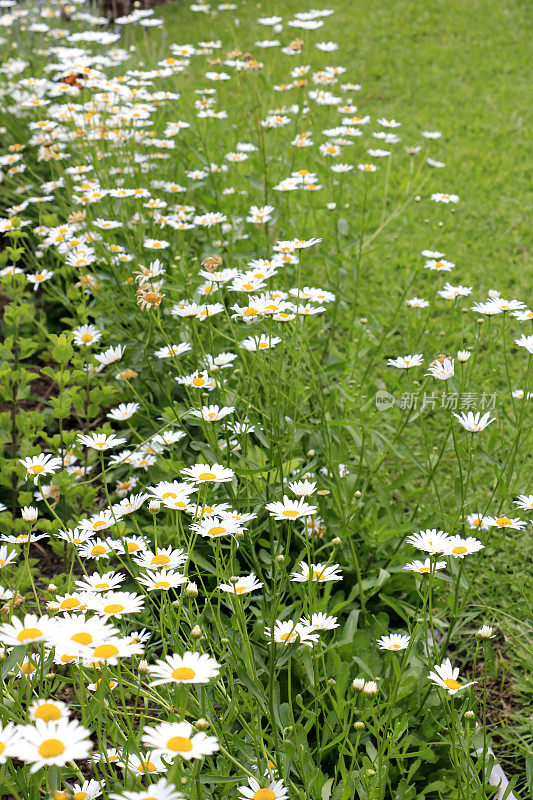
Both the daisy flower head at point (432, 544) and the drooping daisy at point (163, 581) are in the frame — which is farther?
the daisy flower head at point (432, 544)

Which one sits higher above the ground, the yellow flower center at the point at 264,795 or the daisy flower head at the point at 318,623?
the daisy flower head at the point at 318,623

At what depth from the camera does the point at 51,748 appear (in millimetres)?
845

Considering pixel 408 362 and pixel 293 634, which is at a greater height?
pixel 408 362

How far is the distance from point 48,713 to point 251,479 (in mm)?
995

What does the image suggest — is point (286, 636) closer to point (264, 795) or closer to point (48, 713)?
point (264, 795)

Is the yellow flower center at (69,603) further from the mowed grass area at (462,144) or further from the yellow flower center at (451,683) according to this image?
the mowed grass area at (462,144)

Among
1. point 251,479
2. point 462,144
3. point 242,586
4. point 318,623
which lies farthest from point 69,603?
point 462,144

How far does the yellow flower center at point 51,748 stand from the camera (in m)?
0.84

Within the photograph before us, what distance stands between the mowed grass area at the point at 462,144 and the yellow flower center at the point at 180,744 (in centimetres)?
81

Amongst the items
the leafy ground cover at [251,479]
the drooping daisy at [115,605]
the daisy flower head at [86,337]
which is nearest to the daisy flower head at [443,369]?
the leafy ground cover at [251,479]

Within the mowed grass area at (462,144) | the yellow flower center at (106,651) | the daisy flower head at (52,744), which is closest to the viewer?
the daisy flower head at (52,744)

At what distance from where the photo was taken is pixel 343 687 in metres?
1.55

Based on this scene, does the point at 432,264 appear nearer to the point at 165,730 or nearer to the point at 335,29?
the point at 165,730

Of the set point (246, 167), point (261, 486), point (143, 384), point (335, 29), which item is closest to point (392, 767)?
point (261, 486)
